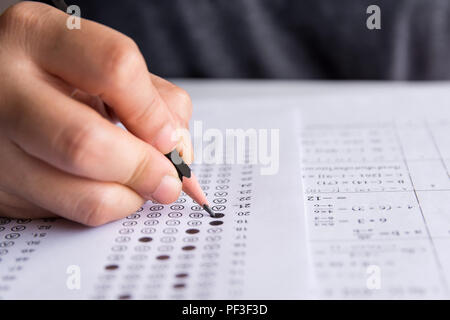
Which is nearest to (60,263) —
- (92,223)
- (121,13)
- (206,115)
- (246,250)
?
(92,223)

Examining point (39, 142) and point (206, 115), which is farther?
point (206, 115)

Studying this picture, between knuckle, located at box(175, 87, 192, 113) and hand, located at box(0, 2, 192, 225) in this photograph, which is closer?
hand, located at box(0, 2, 192, 225)

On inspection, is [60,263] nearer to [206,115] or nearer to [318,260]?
[318,260]

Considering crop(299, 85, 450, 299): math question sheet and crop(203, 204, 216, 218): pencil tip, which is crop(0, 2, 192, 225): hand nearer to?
crop(203, 204, 216, 218): pencil tip

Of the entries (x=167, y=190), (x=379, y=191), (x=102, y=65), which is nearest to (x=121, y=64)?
(x=102, y=65)

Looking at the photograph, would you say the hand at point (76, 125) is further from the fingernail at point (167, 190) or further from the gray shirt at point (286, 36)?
the gray shirt at point (286, 36)

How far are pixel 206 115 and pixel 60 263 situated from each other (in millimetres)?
330

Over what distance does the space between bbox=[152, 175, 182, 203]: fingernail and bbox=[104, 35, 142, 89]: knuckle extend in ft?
0.30

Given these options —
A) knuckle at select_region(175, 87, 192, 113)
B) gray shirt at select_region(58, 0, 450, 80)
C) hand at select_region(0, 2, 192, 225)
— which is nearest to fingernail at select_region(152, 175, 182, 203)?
hand at select_region(0, 2, 192, 225)

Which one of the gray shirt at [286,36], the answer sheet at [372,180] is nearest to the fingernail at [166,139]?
the answer sheet at [372,180]

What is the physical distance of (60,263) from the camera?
41 cm

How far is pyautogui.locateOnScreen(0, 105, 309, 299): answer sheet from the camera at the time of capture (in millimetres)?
378
